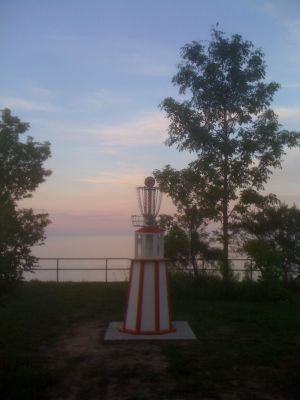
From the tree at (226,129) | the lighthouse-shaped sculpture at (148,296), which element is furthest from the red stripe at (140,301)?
the tree at (226,129)

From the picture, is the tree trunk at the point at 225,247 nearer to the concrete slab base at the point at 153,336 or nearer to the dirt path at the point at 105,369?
the concrete slab base at the point at 153,336

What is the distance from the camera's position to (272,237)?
25.4 metres

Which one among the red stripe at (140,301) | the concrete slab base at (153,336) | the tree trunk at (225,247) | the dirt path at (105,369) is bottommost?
the dirt path at (105,369)

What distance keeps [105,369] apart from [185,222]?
12225 mm

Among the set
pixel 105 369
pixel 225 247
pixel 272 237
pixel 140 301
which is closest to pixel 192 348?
pixel 140 301

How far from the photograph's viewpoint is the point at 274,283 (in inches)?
711

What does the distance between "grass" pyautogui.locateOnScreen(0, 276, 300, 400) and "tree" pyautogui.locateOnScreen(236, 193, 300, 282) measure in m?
1.05

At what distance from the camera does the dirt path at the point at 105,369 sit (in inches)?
288

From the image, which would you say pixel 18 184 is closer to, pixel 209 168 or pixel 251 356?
pixel 209 168

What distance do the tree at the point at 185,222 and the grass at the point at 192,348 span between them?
2.49 m

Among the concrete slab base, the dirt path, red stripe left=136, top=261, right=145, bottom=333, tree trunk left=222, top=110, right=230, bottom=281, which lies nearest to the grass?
the dirt path

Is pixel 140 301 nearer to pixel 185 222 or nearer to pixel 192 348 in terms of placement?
pixel 192 348

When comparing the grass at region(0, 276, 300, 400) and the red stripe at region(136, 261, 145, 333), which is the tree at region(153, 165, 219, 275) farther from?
the red stripe at region(136, 261, 145, 333)

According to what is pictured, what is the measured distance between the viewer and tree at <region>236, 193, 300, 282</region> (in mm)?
18625
